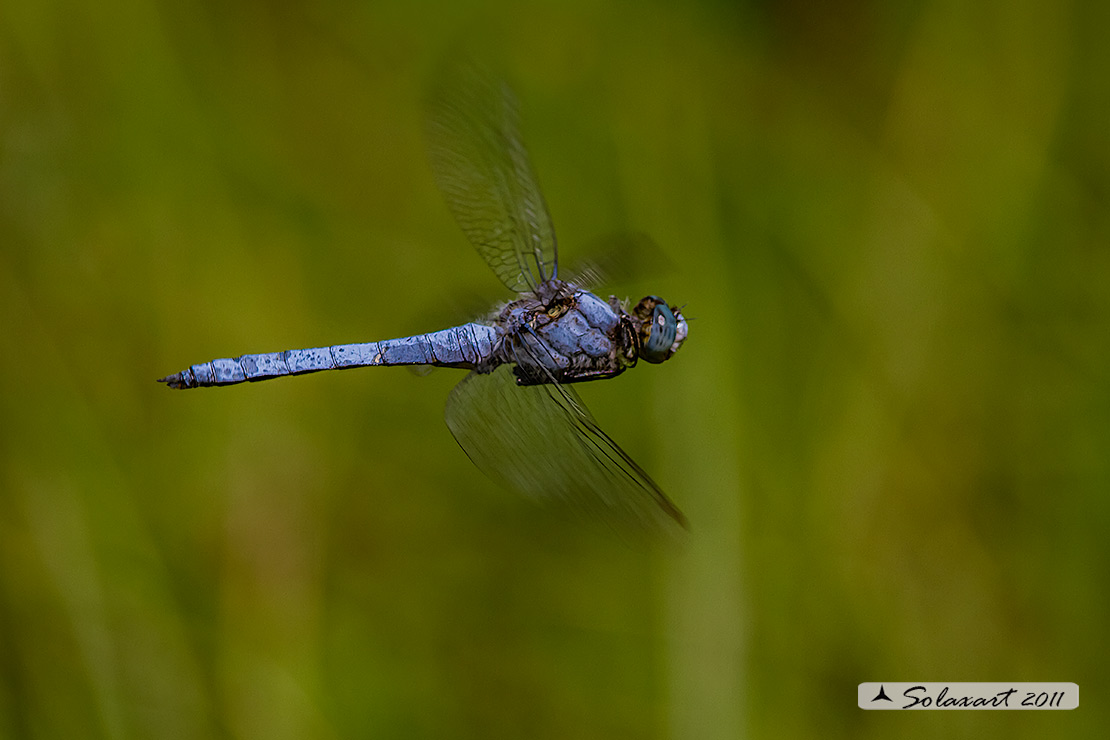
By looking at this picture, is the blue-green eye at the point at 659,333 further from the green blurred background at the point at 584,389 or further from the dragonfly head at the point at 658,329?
the green blurred background at the point at 584,389

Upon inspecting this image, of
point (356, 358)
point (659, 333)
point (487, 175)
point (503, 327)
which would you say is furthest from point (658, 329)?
point (356, 358)

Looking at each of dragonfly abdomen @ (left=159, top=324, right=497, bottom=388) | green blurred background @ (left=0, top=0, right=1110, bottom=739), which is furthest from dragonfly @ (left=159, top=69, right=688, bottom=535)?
green blurred background @ (left=0, top=0, right=1110, bottom=739)

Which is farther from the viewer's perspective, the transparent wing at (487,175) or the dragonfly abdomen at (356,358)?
the transparent wing at (487,175)

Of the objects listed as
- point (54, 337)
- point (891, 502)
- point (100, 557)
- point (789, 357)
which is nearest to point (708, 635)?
point (891, 502)

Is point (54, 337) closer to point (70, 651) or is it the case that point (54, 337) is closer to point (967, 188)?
point (70, 651)

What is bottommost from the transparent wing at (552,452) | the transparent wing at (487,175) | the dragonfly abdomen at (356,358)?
the transparent wing at (552,452)

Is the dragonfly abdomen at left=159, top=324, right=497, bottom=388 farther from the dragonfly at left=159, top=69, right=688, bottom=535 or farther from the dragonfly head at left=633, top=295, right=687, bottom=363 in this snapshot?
the dragonfly head at left=633, top=295, right=687, bottom=363

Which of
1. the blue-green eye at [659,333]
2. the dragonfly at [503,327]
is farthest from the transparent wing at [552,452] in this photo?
the blue-green eye at [659,333]
